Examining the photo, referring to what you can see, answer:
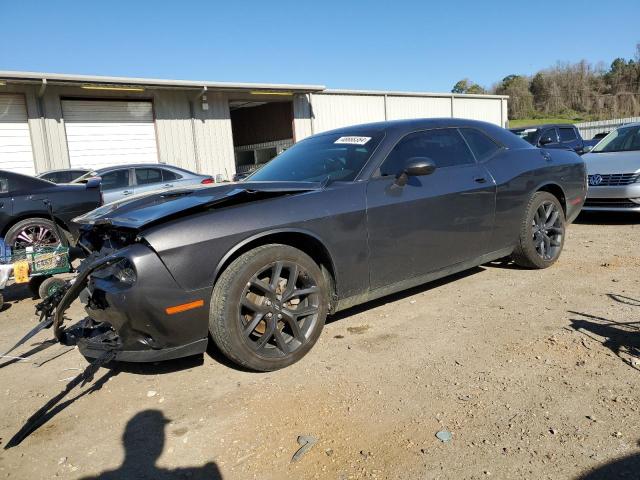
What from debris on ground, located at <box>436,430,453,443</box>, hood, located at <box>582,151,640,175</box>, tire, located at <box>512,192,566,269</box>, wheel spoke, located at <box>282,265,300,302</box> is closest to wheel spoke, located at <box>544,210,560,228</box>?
tire, located at <box>512,192,566,269</box>

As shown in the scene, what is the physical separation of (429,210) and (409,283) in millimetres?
595

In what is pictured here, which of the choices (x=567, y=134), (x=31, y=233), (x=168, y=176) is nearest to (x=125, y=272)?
(x=31, y=233)

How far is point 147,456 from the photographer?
2.36 m

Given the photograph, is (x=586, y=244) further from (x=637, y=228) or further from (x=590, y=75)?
(x=590, y=75)

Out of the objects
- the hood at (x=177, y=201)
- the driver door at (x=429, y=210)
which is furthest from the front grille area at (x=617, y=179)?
the hood at (x=177, y=201)

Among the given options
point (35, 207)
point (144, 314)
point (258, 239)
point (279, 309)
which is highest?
point (35, 207)

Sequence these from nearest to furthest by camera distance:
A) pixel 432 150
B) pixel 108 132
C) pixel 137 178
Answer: pixel 432 150
pixel 137 178
pixel 108 132

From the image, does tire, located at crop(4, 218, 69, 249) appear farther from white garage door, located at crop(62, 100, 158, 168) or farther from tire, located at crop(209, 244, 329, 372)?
white garage door, located at crop(62, 100, 158, 168)

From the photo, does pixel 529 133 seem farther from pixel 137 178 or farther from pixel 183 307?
pixel 183 307

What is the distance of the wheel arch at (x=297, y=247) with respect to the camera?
299 cm

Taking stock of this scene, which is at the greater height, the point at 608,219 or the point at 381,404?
the point at 608,219

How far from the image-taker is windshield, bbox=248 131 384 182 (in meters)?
3.76

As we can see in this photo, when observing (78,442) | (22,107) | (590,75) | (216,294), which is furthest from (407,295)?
(590,75)

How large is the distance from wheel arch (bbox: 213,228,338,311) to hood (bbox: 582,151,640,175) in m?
5.40
